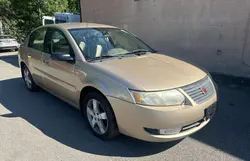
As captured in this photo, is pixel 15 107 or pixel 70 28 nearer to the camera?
pixel 70 28

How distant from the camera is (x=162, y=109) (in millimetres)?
2416

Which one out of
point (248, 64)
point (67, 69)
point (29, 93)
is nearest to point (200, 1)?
point (248, 64)

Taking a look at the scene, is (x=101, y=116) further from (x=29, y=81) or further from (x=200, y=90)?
(x=29, y=81)

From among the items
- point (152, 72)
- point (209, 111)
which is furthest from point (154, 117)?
point (209, 111)

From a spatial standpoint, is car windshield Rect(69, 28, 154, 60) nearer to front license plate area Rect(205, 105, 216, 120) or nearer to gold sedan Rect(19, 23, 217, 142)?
gold sedan Rect(19, 23, 217, 142)

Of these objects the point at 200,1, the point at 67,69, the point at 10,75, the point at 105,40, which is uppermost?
the point at 200,1

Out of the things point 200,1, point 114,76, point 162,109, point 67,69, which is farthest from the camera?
point 200,1

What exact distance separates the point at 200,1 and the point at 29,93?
5078 millimetres

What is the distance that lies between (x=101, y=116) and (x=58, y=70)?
1.23 meters

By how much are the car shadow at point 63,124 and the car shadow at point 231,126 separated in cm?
60

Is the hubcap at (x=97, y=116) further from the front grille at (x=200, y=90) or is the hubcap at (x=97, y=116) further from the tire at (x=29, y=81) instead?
the tire at (x=29, y=81)

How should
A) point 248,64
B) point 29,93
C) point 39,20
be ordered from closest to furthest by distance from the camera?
1. point 29,93
2. point 248,64
3. point 39,20

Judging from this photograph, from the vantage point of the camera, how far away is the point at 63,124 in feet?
11.6

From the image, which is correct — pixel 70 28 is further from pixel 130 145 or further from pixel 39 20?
pixel 39 20
